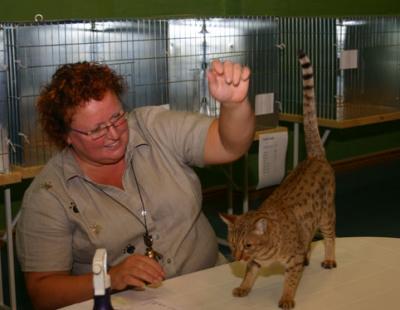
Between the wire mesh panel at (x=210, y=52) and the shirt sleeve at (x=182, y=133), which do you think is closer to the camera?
the shirt sleeve at (x=182, y=133)

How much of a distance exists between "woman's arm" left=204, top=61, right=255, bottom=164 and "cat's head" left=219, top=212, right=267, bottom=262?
0.28 m

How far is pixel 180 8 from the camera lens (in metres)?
4.83

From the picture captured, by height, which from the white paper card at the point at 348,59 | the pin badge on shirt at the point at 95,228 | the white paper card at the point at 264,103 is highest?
the white paper card at the point at 348,59

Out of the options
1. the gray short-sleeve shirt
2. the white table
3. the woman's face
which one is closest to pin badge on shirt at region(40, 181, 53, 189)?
the gray short-sleeve shirt

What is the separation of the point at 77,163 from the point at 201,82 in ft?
6.03

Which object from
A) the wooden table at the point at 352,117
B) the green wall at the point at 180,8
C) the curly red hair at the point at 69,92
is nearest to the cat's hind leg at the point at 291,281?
the curly red hair at the point at 69,92

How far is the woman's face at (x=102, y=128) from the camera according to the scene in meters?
2.04

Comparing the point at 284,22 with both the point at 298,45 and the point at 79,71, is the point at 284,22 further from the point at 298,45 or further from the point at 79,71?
the point at 79,71

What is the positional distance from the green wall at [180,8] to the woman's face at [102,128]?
7.29 feet

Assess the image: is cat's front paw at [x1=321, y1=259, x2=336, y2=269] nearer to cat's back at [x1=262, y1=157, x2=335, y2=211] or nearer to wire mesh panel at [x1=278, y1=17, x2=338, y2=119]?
cat's back at [x1=262, y1=157, x2=335, y2=211]

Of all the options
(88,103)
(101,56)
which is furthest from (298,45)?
(88,103)

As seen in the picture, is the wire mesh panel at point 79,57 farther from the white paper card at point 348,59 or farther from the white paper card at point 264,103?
the white paper card at point 348,59

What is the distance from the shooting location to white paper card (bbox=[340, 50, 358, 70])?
4323mm

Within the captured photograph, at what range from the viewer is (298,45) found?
464cm
